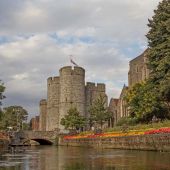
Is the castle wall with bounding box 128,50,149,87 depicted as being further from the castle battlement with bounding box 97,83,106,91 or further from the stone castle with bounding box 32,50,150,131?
the castle battlement with bounding box 97,83,106,91

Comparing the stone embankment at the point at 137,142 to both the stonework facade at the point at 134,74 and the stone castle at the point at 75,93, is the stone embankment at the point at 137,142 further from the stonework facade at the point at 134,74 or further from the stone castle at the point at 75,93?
the stone castle at the point at 75,93

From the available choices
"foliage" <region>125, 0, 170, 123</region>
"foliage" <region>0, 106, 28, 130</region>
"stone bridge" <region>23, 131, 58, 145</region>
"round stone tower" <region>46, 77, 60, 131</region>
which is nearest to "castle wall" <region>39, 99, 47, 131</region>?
"foliage" <region>0, 106, 28, 130</region>

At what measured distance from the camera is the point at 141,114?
181 feet

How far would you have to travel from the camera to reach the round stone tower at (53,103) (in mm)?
113688

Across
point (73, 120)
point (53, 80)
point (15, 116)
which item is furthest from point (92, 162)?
point (15, 116)

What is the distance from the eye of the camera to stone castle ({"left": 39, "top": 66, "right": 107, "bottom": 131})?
4257 inches

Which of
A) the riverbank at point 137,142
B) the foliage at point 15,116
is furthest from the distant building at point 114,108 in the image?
the riverbank at point 137,142

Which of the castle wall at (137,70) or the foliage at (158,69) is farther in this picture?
the castle wall at (137,70)

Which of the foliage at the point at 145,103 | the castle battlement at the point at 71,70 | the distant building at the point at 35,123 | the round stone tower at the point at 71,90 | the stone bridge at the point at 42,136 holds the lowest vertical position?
the stone bridge at the point at 42,136

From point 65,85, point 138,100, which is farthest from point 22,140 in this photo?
point 138,100

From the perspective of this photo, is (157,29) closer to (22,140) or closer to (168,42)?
(168,42)

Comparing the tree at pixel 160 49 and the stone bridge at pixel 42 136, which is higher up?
the tree at pixel 160 49

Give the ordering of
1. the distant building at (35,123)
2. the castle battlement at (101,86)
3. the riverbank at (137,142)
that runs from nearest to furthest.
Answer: the riverbank at (137,142)
the castle battlement at (101,86)
the distant building at (35,123)

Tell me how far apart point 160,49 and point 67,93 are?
2467 inches
